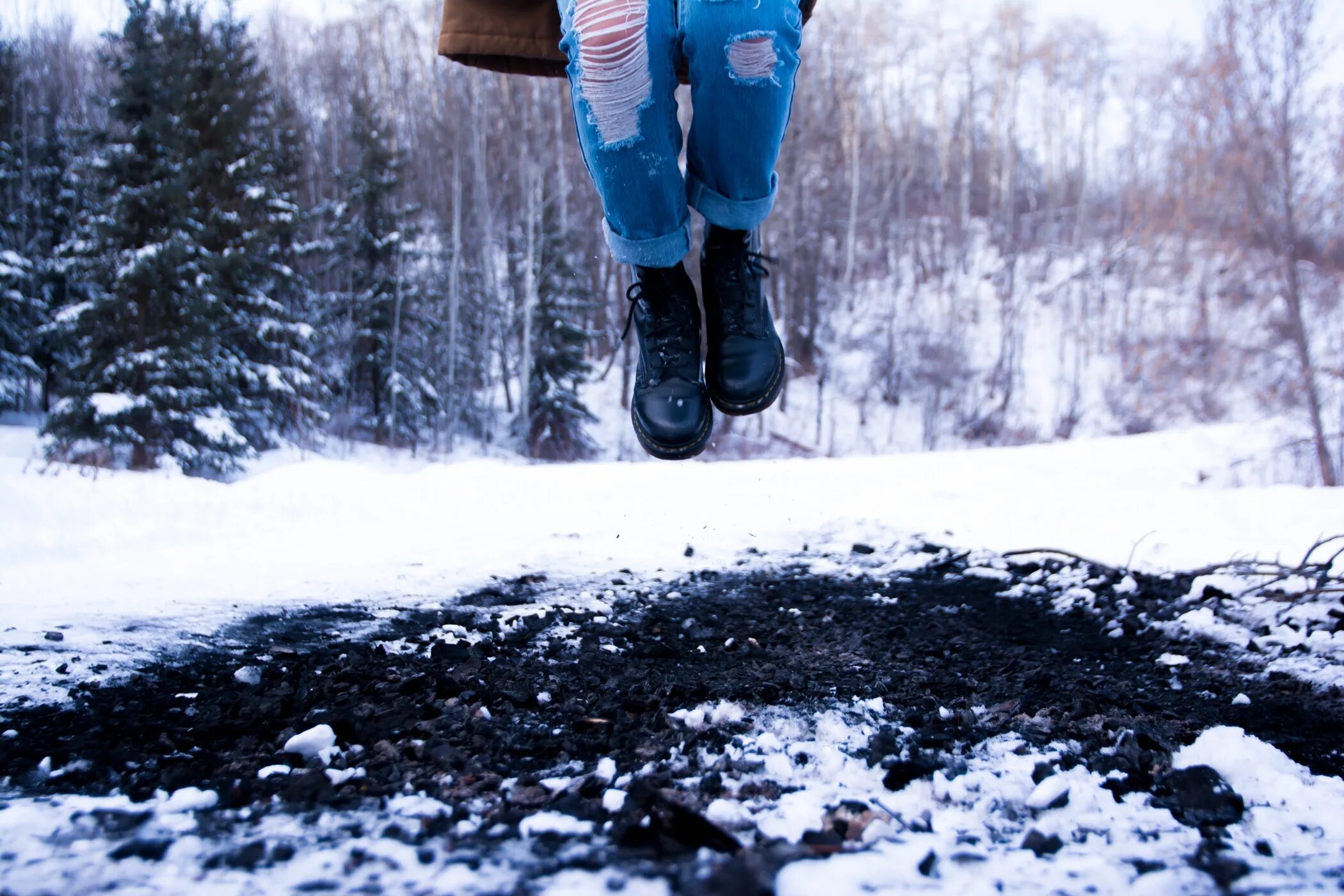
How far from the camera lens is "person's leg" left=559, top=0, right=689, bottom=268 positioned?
1275mm

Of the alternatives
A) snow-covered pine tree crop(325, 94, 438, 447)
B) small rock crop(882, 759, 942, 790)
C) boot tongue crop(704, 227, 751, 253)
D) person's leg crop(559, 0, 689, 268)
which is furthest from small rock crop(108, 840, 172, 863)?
snow-covered pine tree crop(325, 94, 438, 447)

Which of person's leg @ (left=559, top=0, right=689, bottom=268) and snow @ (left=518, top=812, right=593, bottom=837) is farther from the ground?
person's leg @ (left=559, top=0, right=689, bottom=268)

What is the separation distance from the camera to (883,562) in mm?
2459

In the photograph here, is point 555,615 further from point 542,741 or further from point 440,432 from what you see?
point 440,432

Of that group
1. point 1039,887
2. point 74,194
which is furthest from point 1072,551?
point 74,194

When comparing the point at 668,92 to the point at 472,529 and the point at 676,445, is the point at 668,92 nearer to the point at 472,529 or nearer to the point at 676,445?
the point at 676,445

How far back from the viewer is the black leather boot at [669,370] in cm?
168

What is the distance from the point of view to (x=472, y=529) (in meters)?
2.71

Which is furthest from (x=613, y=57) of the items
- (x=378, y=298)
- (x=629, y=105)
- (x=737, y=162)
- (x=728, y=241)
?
(x=378, y=298)

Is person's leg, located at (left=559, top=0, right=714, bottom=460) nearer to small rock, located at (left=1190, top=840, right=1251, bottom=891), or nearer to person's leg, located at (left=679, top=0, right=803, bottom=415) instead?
person's leg, located at (left=679, top=0, right=803, bottom=415)

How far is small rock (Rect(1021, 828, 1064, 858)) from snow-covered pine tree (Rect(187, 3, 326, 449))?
12578 mm

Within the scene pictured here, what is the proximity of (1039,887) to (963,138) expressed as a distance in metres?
25.7

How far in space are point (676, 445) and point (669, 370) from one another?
166mm

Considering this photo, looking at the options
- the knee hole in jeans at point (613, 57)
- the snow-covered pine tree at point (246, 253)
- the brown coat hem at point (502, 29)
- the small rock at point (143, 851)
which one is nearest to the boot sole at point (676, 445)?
the knee hole in jeans at point (613, 57)
